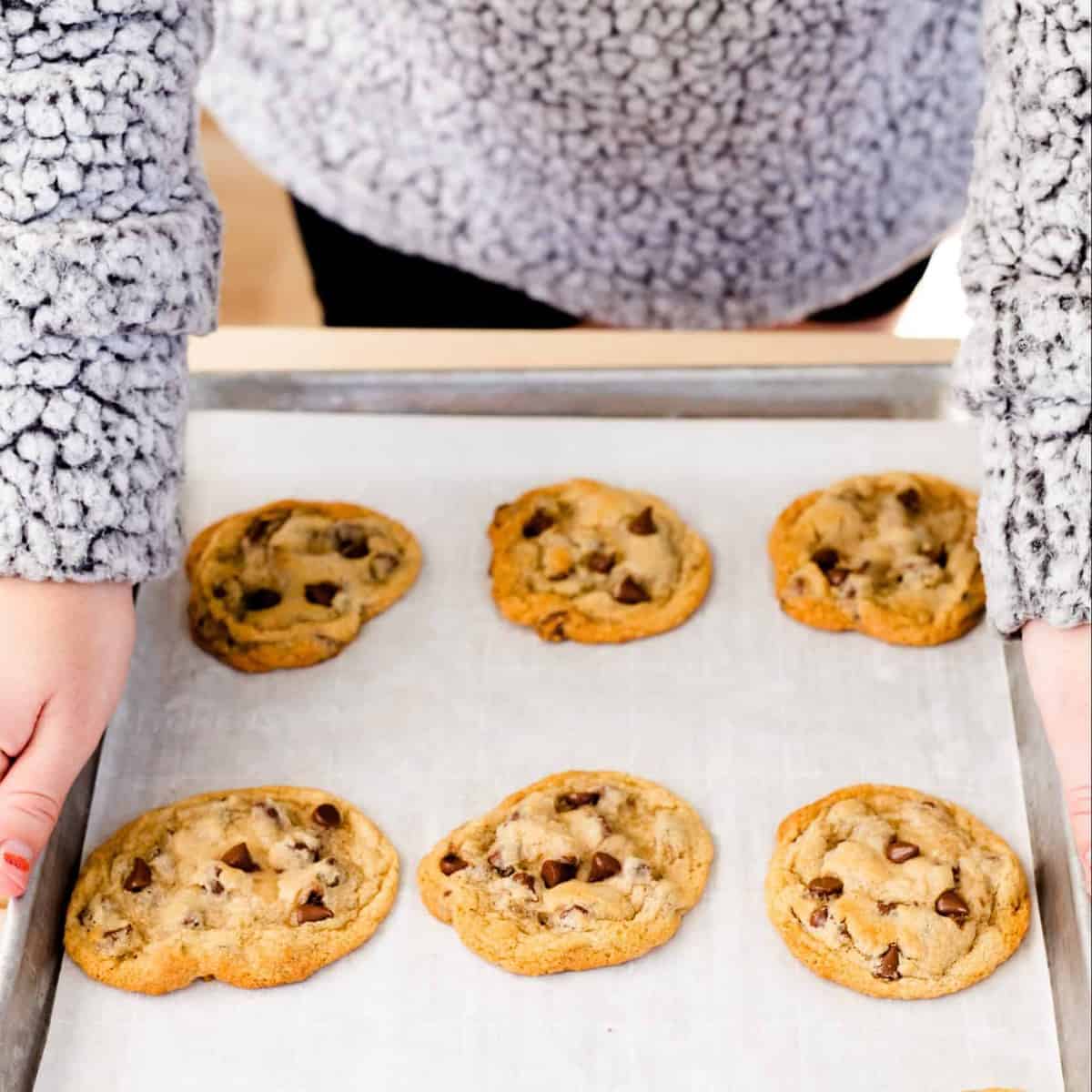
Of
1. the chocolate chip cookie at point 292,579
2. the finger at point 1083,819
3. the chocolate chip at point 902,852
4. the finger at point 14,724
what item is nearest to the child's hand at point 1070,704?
the finger at point 1083,819

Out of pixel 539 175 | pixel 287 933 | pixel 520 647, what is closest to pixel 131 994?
pixel 287 933

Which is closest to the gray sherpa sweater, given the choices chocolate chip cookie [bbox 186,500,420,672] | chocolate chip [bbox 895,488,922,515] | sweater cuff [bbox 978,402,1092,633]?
sweater cuff [bbox 978,402,1092,633]

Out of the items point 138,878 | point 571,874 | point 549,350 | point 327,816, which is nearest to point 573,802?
point 571,874

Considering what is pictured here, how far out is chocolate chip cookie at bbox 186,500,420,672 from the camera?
100cm

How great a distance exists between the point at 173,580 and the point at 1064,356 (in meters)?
0.64

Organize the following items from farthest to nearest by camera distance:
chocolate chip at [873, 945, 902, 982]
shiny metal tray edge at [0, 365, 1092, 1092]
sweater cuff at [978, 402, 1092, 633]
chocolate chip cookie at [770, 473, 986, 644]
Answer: shiny metal tray edge at [0, 365, 1092, 1092] → chocolate chip cookie at [770, 473, 986, 644] → chocolate chip at [873, 945, 902, 982] → sweater cuff at [978, 402, 1092, 633]

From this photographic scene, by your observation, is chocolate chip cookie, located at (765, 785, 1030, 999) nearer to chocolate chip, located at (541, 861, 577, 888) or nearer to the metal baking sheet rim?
chocolate chip, located at (541, 861, 577, 888)

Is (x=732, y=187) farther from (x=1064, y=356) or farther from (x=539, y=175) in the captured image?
(x=1064, y=356)

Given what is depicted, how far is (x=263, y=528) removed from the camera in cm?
107

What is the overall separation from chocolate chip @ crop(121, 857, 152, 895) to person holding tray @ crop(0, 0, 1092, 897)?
2.6 inches

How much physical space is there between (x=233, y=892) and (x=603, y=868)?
23cm

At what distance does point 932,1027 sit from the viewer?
82 cm

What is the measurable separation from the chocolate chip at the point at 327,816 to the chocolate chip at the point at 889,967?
340 mm

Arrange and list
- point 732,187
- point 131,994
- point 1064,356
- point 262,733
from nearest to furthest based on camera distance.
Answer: point 1064,356 → point 131,994 → point 262,733 → point 732,187
